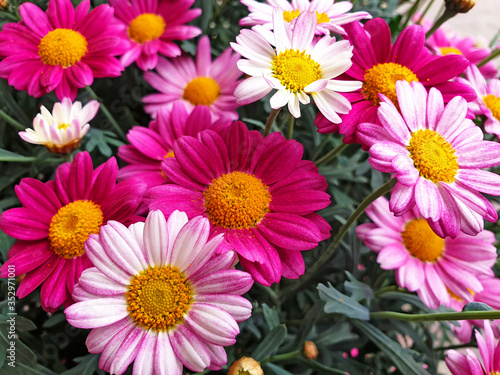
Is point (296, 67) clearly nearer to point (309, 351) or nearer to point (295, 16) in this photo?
point (295, 16)

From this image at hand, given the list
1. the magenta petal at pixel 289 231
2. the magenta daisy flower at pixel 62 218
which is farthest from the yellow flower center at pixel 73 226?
the magenta petal at pixel 289 231

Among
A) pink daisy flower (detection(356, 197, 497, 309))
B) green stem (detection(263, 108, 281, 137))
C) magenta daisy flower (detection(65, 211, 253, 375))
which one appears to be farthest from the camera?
pink daisy flower (detection(356, 197, 497, 309))

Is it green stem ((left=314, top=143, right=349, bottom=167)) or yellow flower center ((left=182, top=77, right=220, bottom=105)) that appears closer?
green stem ((left=314, top=143, right=349, bottom=167))

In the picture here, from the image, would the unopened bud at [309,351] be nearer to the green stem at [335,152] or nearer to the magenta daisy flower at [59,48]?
the green stem at [335,152]

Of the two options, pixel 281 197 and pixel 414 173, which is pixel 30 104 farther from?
pixel 414 173

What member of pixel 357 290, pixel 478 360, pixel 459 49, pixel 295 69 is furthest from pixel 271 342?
pixel 459 49

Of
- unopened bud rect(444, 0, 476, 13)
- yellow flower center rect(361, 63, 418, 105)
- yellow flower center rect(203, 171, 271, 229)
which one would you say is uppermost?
unopened bud rect(444, 0, 476, 13)

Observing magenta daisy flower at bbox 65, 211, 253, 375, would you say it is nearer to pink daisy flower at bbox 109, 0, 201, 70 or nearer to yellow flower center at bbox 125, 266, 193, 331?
yellow flower center at bbox 125, 266, 193, 331

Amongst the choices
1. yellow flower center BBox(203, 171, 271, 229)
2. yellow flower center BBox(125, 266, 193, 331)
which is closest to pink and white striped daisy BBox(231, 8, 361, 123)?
yellow flower center BBox(203, 171, 271, 229)
